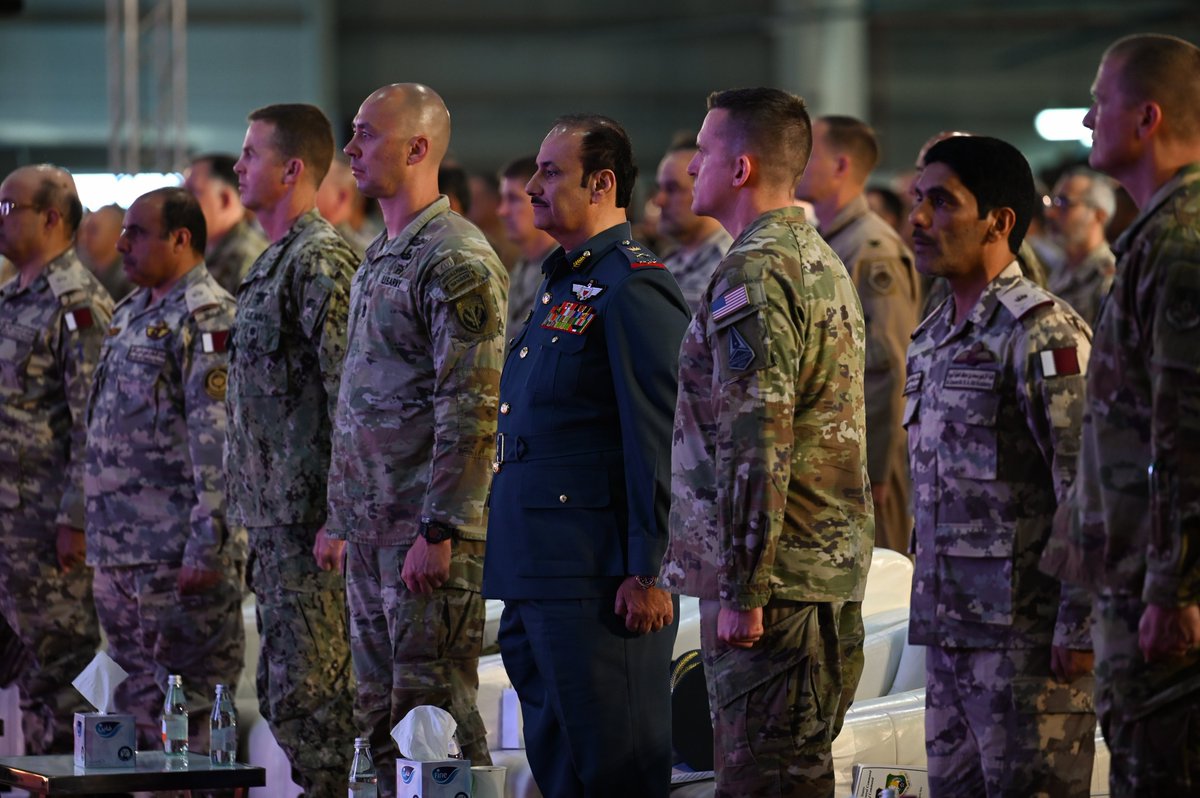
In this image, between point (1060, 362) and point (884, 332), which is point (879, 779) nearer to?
point (1060, 362)

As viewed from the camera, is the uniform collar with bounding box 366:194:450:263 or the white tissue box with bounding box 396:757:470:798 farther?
the uniform collar with bounding box 366:194:450:263

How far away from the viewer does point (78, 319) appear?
5469 millimetres

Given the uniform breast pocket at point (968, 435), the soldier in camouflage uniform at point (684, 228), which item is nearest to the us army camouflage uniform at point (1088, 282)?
the soldier in camouflage uniform at point (684, 228)

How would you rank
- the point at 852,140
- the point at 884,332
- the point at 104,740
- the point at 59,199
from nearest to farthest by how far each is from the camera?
the point at 104,740
the point at 884,332
the point at 59,199
the point at 852,140

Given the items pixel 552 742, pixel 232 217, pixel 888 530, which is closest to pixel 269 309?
pixel 552 742

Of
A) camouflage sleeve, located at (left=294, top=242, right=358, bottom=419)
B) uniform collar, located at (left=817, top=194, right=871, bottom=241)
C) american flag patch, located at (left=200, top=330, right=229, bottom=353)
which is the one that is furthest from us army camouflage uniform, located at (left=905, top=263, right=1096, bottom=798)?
uniform collar, located at (left=817, top=194, right=871, bottom=241)

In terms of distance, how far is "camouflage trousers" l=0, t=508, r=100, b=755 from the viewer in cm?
548

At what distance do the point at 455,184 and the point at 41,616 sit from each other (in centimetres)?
253

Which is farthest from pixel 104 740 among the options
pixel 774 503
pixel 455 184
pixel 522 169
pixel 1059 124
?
pixel 1059 124

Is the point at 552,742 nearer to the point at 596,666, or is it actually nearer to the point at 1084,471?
the point at 596,666

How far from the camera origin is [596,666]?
354cm

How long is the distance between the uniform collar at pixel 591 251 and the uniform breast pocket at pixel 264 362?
0.87 metres

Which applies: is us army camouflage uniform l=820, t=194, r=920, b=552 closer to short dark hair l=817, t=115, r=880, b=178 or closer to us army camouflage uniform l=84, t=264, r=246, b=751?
short dark hair l=817, t=115, r=880, b=178

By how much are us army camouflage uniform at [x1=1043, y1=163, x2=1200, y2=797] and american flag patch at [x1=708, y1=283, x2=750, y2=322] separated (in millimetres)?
654
